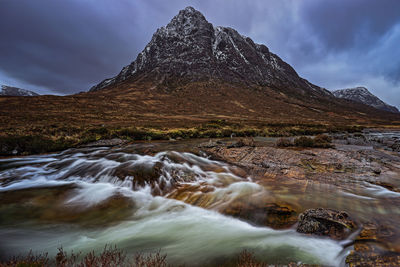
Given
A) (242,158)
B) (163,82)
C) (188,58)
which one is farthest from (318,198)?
(188,58)

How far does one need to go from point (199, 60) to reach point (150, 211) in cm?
11260

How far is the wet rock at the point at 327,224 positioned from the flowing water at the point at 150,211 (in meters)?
0.17

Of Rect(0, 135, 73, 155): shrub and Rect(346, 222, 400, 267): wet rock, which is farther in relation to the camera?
Rect(0, 135, 73, 155): shrub

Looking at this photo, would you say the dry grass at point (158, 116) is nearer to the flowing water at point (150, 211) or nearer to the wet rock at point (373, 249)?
the flowing water at point (150, 211)

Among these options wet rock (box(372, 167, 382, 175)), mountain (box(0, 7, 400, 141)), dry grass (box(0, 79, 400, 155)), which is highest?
mountain (box(0, 7, 400, 141))

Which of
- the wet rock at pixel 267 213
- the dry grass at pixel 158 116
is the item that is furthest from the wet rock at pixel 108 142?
the wet rock at pixel 267 213

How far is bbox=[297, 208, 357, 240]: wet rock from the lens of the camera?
361 cm

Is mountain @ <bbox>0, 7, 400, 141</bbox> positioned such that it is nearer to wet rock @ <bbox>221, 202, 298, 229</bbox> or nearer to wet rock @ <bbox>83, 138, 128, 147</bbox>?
wet rock @ <bbox>83, 138, 128, 147</bbox>

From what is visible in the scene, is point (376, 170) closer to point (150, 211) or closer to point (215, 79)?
point (150, 211)

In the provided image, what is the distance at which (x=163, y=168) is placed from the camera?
25.0ft

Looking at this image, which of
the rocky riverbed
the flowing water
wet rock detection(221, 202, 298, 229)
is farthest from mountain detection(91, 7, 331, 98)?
wet rock detection(221, 202, 298, 229)

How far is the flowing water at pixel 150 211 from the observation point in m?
3.64

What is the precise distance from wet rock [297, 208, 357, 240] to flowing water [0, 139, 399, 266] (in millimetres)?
166

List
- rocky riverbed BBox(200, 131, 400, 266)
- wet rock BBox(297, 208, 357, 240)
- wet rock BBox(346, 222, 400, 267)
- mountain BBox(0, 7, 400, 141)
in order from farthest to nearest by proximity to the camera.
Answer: mountain BBox(0, 7, 400, 141) < wet rock BBox(297, 208, 357, 240) < rocky riverbed BBox(200, 131, 400, 266) < wet rock BBox(346, 222, 400, 267)
